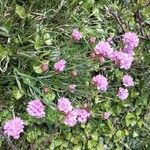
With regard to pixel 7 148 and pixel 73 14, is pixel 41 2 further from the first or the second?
pixel 7 148

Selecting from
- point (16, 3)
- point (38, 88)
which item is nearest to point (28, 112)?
point (38, 88)

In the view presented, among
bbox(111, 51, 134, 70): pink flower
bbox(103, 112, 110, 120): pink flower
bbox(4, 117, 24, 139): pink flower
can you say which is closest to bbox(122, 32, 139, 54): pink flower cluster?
bbox(111, 51, 134, 70): pink flower

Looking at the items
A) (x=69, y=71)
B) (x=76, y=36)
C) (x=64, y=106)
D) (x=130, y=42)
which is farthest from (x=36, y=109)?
(x=130, y=42)

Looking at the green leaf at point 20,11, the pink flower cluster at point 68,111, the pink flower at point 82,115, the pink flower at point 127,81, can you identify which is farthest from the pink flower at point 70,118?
the green leaf at point 20,11

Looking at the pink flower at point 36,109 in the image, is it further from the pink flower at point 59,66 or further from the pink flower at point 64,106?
the pink flower at point 59,66

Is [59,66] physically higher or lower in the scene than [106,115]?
higher

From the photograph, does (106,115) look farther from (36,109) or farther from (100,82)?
(36,109)

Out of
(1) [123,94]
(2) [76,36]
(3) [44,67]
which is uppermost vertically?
(2) [76,36]
